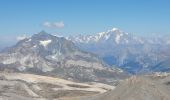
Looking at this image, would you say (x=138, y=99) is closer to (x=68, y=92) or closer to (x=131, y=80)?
(x=131, y=80)

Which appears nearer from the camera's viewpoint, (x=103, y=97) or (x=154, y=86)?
(x=154, y=86)

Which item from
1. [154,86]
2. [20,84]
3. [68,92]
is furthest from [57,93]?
[154,86]

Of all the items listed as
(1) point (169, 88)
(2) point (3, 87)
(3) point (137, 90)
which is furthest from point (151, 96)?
(2) point (3, 87)

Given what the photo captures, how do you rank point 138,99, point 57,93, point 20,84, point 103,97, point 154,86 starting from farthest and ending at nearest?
point 20,84
point 57,93
point 103,97
point 154,86
point 138,99

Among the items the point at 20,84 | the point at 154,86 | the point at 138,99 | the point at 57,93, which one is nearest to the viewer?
the point at 138,99

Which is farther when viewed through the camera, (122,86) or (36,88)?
(36,88)

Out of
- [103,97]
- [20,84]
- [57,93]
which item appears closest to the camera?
[103,97]

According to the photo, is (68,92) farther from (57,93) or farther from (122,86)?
(122,86)

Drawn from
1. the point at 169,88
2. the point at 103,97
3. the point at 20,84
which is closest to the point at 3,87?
the point at 20,84
